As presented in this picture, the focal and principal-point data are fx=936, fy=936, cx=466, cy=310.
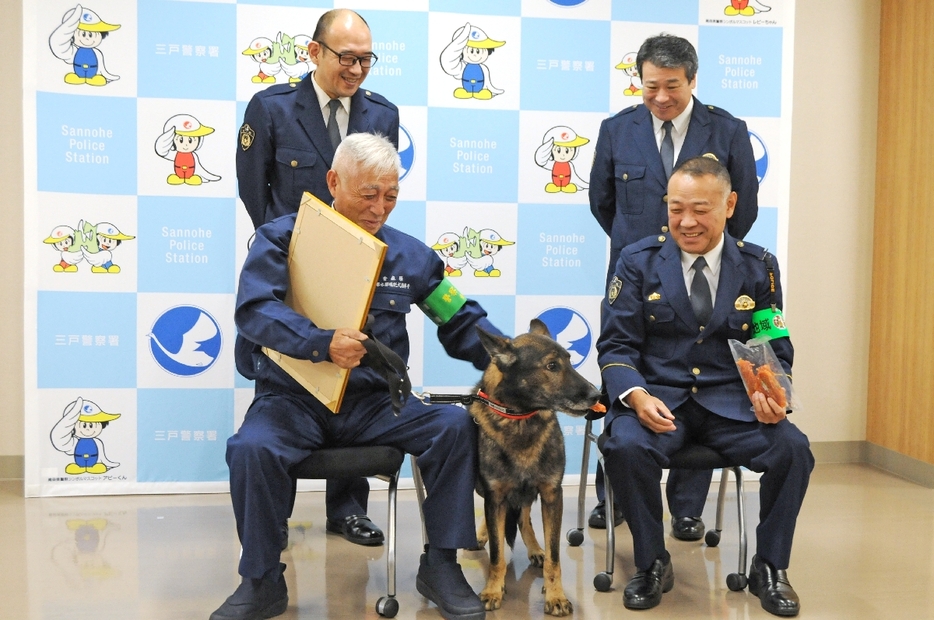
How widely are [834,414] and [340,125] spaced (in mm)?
3373

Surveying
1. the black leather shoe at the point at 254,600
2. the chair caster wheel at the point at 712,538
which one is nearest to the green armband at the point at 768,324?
the chair caster wheel at the point at 712,538

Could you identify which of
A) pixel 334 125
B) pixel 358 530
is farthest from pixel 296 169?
pixel 358 530

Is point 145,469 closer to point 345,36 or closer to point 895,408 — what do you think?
point 345,36

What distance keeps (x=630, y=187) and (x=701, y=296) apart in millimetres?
773

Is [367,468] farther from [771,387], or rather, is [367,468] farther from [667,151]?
[667,151]

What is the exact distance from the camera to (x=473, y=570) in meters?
3.50

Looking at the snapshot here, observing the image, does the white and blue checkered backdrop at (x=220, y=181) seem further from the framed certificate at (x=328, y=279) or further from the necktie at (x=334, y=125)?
the framed certificate at (x=328, y=279)

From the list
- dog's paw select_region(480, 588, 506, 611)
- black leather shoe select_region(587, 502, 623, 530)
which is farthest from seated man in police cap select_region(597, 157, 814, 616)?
black leather shoe select_region(587, 502, 623, 530)

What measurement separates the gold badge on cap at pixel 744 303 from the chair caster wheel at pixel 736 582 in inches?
37.1

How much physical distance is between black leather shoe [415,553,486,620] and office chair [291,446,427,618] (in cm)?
13

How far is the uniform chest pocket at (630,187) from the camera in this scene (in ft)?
12.7

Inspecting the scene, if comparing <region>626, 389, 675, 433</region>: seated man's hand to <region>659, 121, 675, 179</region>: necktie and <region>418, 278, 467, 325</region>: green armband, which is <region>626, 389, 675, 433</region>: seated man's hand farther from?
<region>659, 121, 675, 179</region>: necktie

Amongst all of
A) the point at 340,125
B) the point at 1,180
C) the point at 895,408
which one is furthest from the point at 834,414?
the point at 1,180

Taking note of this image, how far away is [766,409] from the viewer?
3113mm
